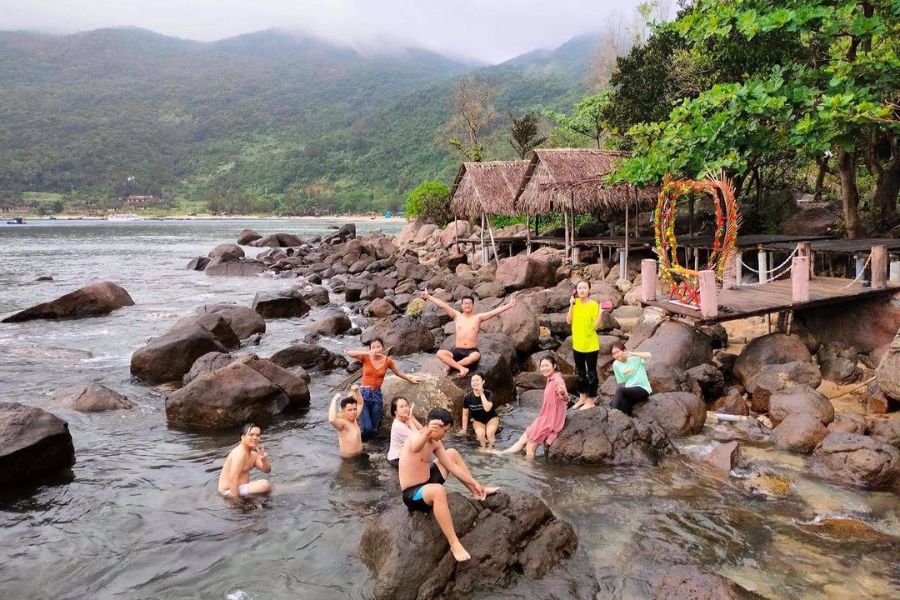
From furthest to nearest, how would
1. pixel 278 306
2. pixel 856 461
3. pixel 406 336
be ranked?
pixel 278 306 < pixel 406 336 < pixel 856 461

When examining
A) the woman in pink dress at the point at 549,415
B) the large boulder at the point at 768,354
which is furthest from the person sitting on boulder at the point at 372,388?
the large boulder at the point at 768,354

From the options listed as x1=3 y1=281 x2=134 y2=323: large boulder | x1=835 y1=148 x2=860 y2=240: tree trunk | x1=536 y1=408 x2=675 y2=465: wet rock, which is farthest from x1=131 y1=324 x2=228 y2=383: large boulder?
x1=835 y1=148 x2=860 y2=240: tree trunk

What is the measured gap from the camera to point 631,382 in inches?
361

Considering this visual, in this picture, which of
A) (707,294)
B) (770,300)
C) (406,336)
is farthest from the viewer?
(406,336)

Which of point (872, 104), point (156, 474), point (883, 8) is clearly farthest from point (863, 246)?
point (156, 474)

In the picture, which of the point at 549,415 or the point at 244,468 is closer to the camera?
the point at 244,468

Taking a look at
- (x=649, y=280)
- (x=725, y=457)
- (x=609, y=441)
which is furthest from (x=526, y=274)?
(x=725, y=457)

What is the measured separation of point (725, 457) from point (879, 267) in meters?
5.59

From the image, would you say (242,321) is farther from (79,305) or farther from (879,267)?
(879,267)

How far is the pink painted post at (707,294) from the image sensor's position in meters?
10.1

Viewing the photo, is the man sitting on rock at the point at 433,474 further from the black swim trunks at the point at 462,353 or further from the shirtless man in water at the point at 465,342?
the black swim trunks at the point at 462,353

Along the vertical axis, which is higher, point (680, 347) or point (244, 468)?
point (680, 347)

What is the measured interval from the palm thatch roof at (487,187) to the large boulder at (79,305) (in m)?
13.3

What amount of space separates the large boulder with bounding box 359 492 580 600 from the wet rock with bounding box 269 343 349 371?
729 cm
